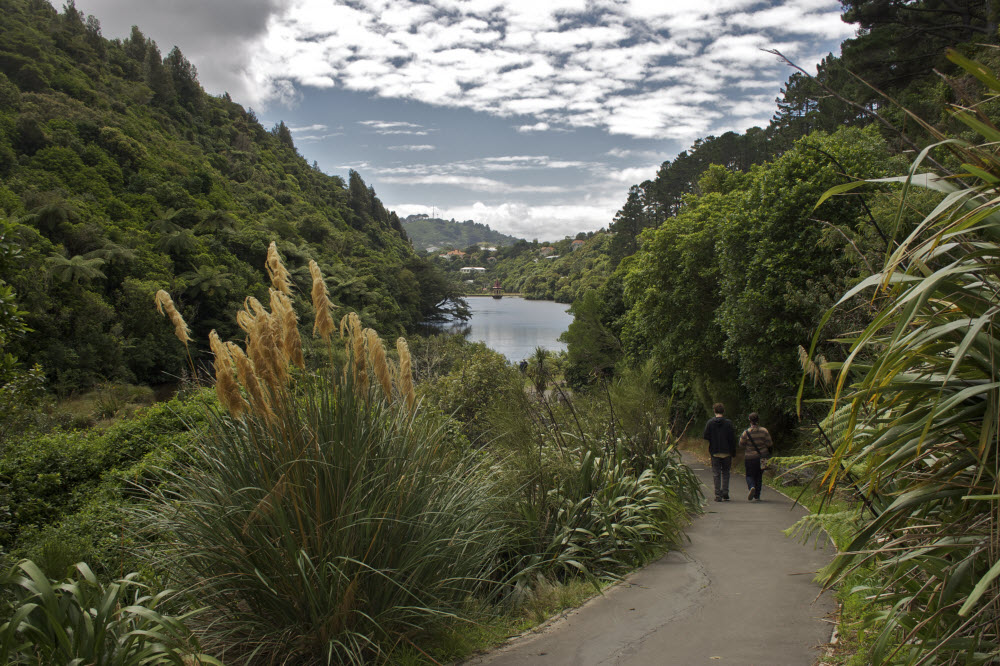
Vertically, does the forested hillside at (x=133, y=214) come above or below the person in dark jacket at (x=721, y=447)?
above

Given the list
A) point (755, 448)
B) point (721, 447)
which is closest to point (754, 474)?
point (755, 448)

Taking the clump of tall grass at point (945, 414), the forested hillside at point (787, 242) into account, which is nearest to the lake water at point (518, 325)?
the forested hillside at point (787, 242)

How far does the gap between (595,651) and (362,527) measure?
5.33ft

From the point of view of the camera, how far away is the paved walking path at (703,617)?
3.52 m

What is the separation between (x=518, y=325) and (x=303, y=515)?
83.6m

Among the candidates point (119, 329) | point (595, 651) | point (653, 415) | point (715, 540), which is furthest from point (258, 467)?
point (119, 329)

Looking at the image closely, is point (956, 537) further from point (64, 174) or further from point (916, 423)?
point (64, 174)

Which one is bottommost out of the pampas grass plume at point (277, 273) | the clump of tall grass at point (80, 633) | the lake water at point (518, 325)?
the lake water at point (518, 325)

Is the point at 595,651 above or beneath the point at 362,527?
beneath

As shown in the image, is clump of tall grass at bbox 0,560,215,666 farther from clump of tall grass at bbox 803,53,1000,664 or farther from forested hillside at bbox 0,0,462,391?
clump of tall grass at bbox 803,53,1000,664

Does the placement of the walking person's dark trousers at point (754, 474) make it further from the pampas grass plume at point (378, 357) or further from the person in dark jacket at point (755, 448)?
the pampas grass plume at point (378, 357)

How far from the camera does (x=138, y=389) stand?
29547 millimetres

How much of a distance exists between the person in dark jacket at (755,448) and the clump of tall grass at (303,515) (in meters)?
6.90

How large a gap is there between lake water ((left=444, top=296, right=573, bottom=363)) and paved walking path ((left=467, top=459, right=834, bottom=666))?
42.2m
